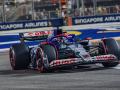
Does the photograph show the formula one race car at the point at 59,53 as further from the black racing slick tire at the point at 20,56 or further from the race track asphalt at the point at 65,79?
the race track asphalt at the point at 65,79

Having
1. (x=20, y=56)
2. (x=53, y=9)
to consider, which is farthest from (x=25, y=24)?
(x=20, y=56)

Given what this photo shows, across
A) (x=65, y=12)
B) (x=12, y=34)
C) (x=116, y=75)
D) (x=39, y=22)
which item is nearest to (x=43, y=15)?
(x=65, y=12)

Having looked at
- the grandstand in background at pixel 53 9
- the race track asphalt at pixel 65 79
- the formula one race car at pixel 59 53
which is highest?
the grandstand in background at pixel 53 9

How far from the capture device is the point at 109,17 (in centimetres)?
2469

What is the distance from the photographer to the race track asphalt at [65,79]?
8848 mm

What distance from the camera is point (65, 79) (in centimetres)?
1005

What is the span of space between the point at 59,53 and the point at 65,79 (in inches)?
69.2

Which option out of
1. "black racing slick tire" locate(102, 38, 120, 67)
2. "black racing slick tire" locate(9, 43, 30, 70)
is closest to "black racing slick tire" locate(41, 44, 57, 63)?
"black racing slick tire" locate(9, 43, 30, 70)

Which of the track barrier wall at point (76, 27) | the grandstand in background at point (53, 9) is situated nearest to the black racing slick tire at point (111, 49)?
the track barrier wall at point (76, 27)

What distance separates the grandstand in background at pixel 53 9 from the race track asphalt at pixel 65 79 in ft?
45.0

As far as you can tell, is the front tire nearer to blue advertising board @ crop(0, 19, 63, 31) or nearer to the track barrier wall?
the track barrier wall

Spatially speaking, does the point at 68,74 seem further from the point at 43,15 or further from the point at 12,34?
the point at 43,15

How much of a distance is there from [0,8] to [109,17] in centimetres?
619

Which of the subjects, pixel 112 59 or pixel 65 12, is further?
pixel 65 12
